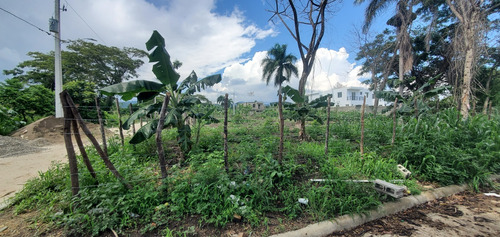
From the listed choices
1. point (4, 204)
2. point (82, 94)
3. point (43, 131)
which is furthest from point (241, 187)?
point (82, 94)

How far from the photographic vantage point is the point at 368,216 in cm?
236

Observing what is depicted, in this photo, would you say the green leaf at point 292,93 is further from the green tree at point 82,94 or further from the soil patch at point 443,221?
the green tree at point 82,94

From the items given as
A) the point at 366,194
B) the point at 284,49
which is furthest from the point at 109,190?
the point at 284,49

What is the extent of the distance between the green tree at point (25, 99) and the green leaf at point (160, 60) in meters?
10.1

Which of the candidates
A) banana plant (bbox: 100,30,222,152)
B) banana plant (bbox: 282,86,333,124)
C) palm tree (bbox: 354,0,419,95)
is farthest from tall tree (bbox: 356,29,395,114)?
banana plant (bbox: 100,30,222,152)

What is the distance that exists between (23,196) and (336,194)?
14.9 feet

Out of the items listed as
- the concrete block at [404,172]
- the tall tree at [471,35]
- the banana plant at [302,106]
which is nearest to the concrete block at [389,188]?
the concrete block at [404,172]

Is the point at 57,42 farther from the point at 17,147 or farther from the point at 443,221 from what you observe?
the point at 443,221

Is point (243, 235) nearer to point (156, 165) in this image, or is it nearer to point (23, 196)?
point (156, 165)

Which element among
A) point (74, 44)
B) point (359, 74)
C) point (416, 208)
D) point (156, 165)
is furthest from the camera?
point (359, 74)

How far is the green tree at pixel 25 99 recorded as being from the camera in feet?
25.9

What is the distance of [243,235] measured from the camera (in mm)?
1984

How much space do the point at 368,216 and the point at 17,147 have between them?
9318mm

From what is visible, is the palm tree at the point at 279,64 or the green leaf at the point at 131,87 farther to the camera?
the palm tree at the point at 279,64
